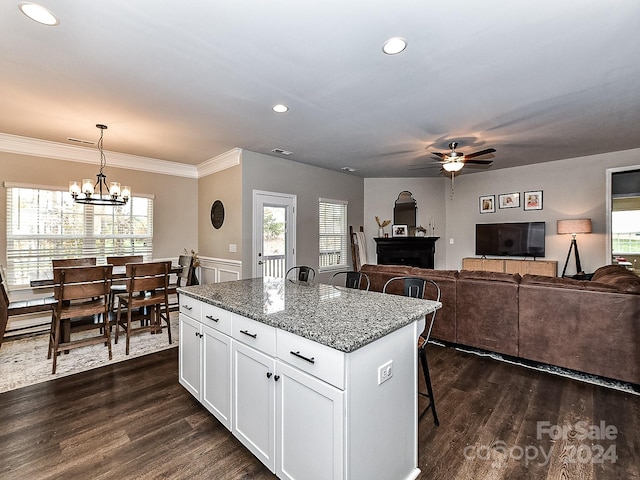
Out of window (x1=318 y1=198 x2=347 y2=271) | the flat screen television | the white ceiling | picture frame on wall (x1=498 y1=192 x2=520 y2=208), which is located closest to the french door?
window (x1=318 y1=198 x2=347 y2=271)

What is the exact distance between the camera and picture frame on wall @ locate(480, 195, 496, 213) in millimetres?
6766

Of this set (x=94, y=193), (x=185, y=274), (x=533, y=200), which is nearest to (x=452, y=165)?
(x=533, y=200)

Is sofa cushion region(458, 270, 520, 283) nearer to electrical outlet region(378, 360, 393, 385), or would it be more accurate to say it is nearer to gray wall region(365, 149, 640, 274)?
electrical outlet region(378, 360, 393, 385)

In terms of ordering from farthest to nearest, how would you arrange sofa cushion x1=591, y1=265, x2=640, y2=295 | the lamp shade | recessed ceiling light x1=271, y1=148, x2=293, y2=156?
the lamp shade
recessed ceiling light x1=271, y1=148, x2=293, y2=156
sofa cushion x1=591, y1=265, x2=640, y2=295

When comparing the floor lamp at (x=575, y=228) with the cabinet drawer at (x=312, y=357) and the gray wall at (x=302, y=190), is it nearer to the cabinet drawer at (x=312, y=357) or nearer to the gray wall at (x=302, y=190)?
the gray wall at (x=302, y=190)

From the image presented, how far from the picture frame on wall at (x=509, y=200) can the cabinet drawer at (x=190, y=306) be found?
665 centimetres

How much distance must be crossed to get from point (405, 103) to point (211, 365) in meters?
3.10

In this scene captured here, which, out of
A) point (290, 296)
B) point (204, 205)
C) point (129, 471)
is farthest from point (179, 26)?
point (204, 205)

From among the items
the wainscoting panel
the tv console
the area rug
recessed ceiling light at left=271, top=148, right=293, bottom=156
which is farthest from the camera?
the tv console

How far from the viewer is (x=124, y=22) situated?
198 centimetres

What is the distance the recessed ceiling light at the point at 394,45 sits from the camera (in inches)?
85.2

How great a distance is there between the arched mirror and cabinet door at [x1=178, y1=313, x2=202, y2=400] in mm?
5700

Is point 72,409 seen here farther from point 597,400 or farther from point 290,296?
point 597,400

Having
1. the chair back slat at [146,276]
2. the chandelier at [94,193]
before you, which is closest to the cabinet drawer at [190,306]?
the chair back slat at [146,276]
